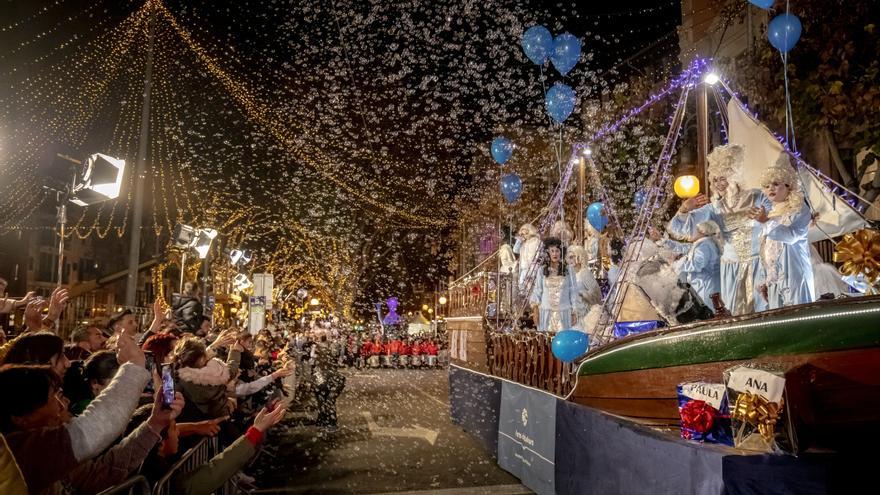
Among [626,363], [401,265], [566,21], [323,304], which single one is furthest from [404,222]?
[626,363]

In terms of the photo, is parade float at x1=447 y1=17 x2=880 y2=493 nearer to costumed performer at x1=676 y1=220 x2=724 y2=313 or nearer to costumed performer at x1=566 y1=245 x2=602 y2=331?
costumed performer at x1=676 y1=220 x2=724 y2=313

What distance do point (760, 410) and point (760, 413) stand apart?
0.01 m

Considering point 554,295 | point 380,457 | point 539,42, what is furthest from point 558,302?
point 539,42

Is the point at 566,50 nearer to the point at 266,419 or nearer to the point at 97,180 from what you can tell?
the point at 266,419

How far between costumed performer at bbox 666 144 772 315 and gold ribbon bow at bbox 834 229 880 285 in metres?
1.48

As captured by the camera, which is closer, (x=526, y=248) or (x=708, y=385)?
(x=708, y=385)

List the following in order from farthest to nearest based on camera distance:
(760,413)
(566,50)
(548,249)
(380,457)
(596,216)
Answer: (596,216) → (548,249) → (380,457) → (566,50) → (760,413)

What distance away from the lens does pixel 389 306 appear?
4509 centimetres

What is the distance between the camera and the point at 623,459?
4.14 metres

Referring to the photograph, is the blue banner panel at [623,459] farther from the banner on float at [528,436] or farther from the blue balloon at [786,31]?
the blue balloon at [786,31]

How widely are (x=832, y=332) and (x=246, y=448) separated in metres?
3.28

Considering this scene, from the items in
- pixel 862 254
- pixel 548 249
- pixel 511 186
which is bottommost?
pixel 862 254

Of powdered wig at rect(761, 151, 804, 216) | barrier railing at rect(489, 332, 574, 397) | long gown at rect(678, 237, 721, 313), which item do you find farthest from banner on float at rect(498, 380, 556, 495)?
powdered wig at rect(761, 151, 804, 216)

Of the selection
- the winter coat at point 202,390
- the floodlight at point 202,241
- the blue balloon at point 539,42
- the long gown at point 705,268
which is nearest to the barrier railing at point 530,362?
the long gown at point 705,268
